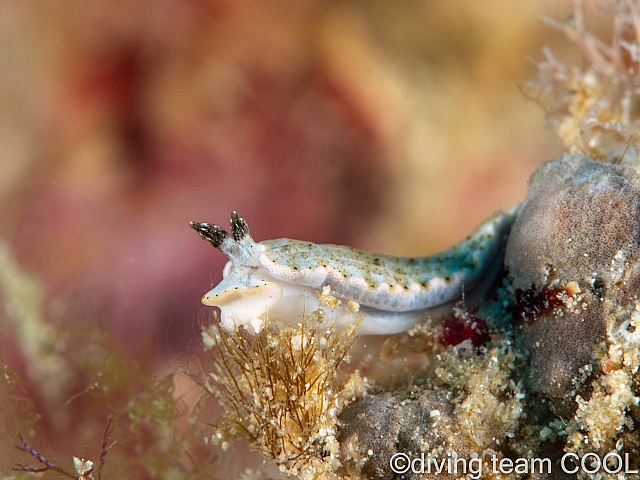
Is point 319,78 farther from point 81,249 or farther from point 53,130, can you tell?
point 81,249

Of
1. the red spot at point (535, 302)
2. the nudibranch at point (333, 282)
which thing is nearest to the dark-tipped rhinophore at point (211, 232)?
the nudibranch at point (333, 282)

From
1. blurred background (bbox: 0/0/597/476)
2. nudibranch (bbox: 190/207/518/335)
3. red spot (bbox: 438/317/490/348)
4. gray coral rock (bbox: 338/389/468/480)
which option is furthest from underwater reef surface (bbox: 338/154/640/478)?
blurred background (bbox: 0/0/597/476)

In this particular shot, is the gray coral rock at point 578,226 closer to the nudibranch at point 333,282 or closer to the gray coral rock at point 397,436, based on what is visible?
the nudibranch at point 333,282

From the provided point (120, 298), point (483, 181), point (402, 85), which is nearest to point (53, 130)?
point (120, 298)

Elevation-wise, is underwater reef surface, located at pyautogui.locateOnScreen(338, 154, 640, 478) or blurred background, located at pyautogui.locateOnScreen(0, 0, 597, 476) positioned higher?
blurred background, located at pyautogui.locateOnScreen(0, 0, 597, 476)

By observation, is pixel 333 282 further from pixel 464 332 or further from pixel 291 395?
pixel 464 332

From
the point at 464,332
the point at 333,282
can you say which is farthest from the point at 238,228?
the point at 464,332

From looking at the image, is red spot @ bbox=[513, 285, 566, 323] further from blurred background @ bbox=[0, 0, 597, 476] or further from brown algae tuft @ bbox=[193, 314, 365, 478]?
blurred background @ bbox=[0, 0, 597, 476]

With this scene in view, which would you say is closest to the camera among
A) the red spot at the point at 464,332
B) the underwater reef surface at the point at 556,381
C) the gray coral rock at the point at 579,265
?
the underwater reef surface at the point at 556,381

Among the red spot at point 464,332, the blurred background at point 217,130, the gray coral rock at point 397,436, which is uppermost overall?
the blurred background at point 217,130
